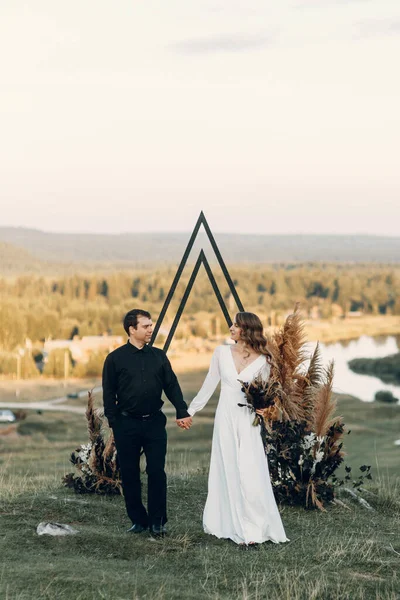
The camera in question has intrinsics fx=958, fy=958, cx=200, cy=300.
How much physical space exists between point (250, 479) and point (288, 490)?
2.21 meters

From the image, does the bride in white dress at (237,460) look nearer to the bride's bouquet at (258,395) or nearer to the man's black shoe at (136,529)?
the bride's bouquet at (258,395)

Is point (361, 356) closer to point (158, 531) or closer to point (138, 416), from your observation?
point (158, 531)

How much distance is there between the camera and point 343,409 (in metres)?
56.9

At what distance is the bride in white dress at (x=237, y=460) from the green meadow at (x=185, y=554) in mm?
216

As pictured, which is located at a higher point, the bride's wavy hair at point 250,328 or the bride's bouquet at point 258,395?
the bride's wavy hair at point 250,328

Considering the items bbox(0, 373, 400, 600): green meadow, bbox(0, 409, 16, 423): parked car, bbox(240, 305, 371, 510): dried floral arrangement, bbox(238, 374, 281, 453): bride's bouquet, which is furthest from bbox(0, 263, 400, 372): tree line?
bbox(238, 374, 281, 453): bride's bouquet

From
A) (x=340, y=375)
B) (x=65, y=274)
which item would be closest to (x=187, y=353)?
(x=340, y=375)

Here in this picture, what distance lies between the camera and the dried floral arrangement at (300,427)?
1173 cm

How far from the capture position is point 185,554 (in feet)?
30.2

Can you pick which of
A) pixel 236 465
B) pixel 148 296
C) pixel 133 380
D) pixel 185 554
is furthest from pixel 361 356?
pixel 185 554

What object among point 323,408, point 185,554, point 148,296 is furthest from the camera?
point 148,296

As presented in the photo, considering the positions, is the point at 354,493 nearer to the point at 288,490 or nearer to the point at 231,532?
the point at 288,490

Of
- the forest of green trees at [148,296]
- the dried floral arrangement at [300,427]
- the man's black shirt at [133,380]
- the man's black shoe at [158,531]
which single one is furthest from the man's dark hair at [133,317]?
the forest of green trees at [148,296]

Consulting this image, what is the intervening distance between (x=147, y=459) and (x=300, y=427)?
277 centimetres
